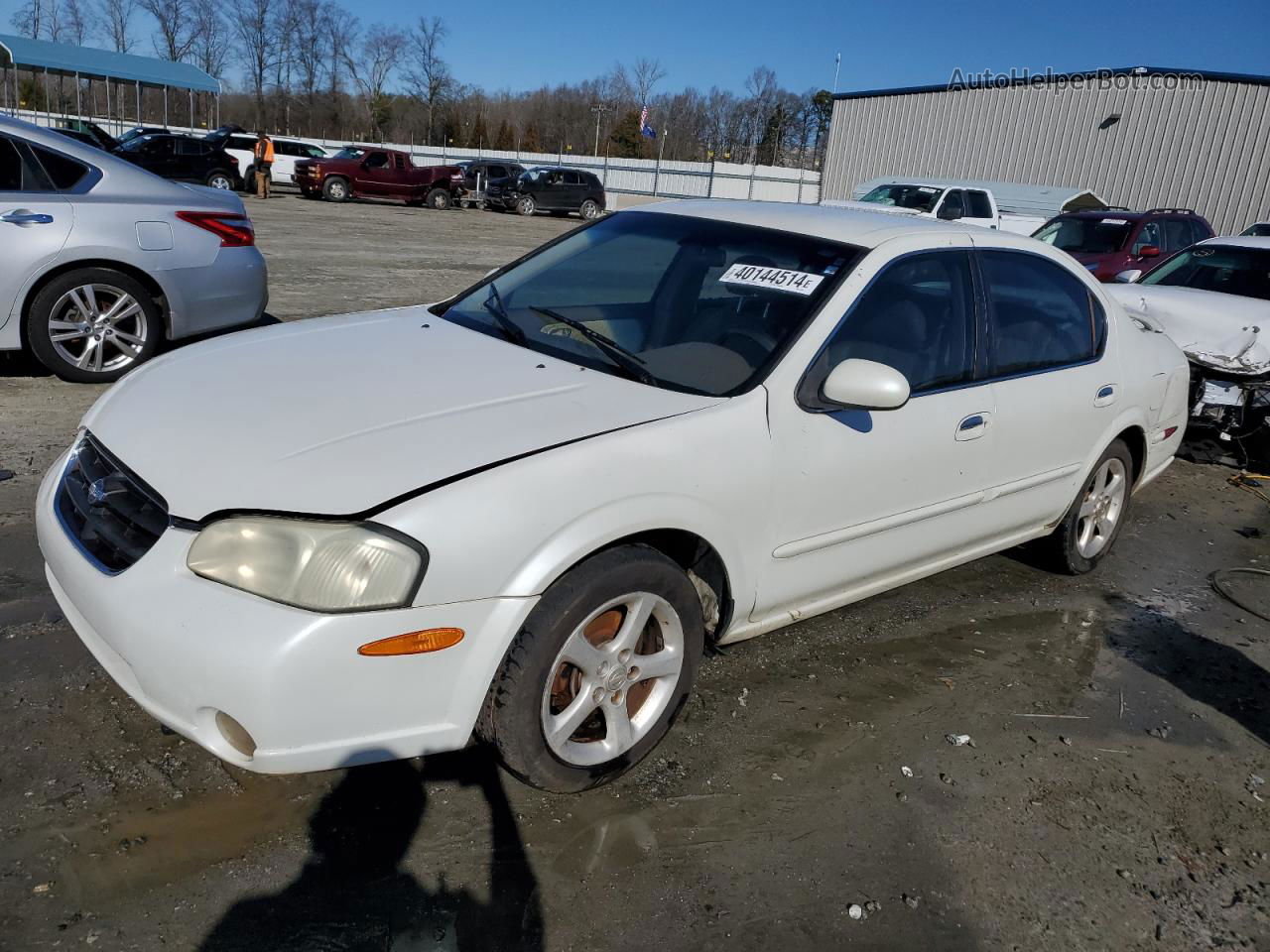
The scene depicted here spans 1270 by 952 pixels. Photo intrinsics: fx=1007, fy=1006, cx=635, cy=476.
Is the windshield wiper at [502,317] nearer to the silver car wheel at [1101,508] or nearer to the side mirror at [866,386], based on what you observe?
the side mirror at [866,386]

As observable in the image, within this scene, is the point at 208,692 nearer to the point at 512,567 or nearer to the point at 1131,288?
the point at 512,567

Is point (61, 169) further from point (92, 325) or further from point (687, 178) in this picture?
point (687, 178)

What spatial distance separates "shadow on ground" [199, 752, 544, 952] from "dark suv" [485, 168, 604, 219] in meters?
30.4

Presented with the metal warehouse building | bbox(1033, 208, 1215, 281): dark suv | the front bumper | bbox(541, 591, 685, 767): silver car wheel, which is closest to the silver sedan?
the front bumper

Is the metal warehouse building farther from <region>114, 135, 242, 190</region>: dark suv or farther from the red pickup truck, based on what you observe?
<region>114, 135, 242, 190</region>: dark suv

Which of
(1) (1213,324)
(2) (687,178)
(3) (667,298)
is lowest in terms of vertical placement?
(1) (1213,324)

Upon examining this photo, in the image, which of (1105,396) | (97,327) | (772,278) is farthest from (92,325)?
(1105,396)

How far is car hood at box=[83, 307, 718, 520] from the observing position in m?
2.38

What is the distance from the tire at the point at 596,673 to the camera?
249 cm

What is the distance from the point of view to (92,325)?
20.1 ft

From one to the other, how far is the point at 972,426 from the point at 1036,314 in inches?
29.7

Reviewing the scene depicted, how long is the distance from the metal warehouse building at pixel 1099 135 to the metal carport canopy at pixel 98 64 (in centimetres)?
2429

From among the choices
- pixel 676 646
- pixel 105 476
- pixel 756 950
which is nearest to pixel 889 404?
pixel 676 646

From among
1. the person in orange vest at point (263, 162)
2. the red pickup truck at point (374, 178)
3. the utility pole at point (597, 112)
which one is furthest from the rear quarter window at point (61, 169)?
the utility pole at point (597, 112)
